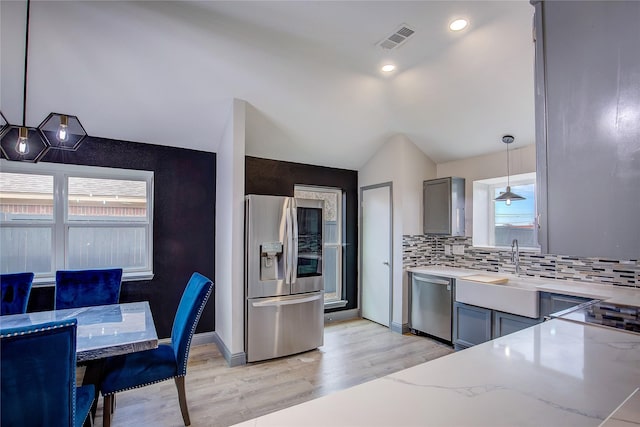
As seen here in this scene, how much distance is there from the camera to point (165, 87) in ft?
9.89

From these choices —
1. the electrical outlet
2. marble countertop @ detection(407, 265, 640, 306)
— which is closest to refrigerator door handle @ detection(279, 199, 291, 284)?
marble countertop @ detection(407, 265, 640, 306)

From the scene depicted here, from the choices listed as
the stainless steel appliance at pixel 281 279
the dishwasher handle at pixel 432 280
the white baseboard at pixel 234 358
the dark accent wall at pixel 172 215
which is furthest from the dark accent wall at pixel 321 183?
the white baseboard at pixel 234 358

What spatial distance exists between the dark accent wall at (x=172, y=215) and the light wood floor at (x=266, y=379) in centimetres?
74

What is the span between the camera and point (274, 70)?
301 cm

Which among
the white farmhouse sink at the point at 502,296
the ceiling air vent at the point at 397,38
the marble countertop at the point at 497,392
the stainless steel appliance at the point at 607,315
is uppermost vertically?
the ceiling air vent at the point at 397,38

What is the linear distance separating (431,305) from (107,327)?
3.36 meters

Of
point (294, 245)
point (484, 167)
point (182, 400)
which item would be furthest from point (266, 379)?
point (484, 167)

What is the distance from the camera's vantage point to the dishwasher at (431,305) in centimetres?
378

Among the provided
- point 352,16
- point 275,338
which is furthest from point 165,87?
point 275,338

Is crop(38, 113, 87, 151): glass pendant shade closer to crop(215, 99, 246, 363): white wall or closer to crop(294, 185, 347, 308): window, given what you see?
crop(215, 99, 246, 363): white wall

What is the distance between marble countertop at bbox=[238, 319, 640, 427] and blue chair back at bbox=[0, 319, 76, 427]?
1.14 m

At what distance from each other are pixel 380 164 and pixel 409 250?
1.31 meters

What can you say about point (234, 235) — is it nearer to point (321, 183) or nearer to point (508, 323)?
point (321, 183)

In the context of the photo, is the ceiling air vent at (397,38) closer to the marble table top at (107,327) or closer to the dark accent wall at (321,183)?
the dark accent wall at (321,183)
